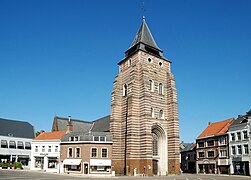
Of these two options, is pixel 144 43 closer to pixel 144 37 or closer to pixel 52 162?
pixel 144 37

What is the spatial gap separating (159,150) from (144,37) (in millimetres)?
21160

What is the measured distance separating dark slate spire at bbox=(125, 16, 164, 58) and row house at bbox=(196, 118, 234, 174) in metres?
19.7

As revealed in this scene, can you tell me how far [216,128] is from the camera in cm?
5731

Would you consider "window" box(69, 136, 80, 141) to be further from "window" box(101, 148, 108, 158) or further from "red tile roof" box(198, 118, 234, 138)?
"red tile roof" box(198, 118, 234, 138)

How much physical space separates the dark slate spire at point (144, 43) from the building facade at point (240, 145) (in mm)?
19045

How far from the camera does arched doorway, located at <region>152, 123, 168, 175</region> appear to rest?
1784 inches

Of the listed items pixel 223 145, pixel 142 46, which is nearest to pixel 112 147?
pixel 142 46

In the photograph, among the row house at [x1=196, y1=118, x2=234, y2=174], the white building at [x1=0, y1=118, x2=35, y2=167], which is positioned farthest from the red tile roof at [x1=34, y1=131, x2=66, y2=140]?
the row house at [x1=196, y1=118, x2=234, y2=174]

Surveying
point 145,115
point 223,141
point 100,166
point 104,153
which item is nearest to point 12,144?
point 104,153

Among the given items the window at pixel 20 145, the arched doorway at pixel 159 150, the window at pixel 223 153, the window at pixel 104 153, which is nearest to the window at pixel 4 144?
the window at pixel 20 145

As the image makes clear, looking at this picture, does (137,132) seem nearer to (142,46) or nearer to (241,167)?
(142,46)

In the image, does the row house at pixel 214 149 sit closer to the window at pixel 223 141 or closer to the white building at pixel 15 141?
the window at pixel 223 141

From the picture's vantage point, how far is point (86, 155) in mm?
45250

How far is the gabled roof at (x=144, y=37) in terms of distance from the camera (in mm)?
51112
